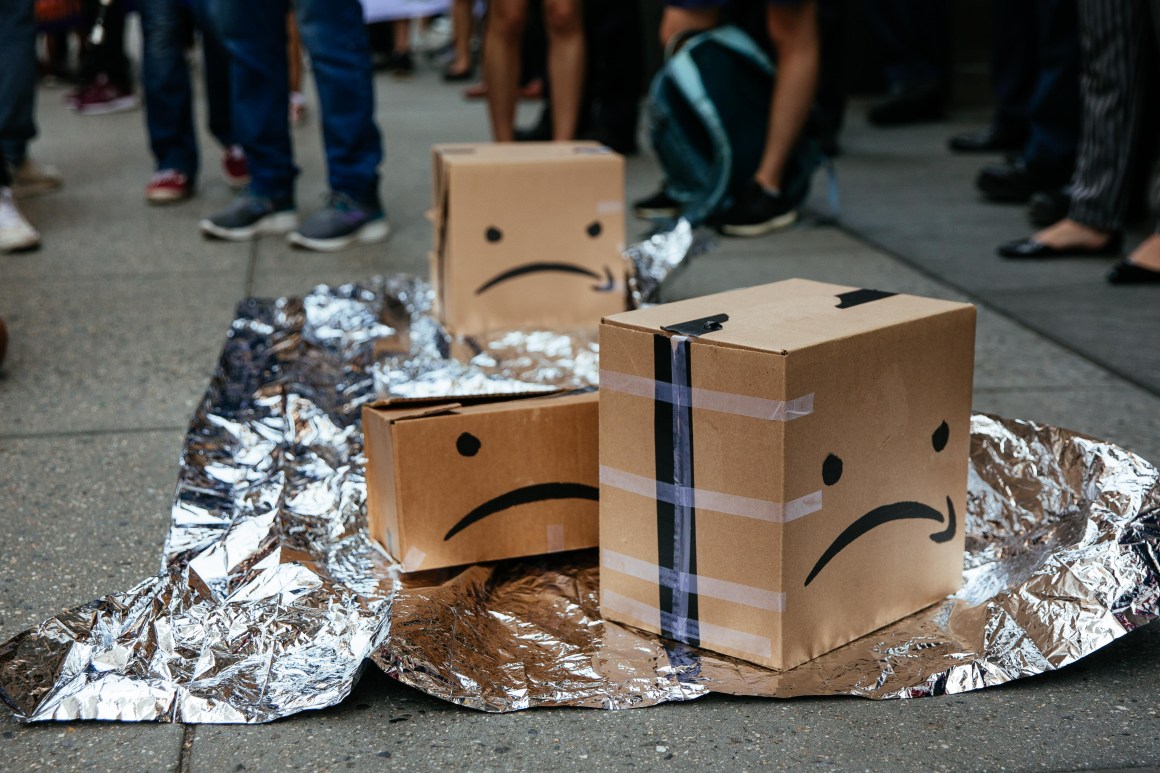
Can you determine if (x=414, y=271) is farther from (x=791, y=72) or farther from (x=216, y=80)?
(x=216, y=80)

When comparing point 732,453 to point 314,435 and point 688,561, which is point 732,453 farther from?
point 314,435

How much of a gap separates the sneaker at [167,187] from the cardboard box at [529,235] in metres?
1.99

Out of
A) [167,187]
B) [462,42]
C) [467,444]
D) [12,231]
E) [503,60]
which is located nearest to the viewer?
[467,444]

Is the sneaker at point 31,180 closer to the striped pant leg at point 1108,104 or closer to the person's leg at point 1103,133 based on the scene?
the person's leg at point 1103,133

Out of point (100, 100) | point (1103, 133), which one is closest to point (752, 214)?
point (1103, 133)

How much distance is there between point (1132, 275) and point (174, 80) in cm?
317

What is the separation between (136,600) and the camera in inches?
63.6

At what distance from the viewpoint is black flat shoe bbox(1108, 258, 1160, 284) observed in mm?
3271

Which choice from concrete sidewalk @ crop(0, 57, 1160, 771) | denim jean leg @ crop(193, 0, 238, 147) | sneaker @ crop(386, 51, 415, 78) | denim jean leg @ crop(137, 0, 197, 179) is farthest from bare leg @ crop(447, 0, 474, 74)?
denim jean leg @ crop(137, 0, 197, 179)

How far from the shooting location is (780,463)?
1420 mm

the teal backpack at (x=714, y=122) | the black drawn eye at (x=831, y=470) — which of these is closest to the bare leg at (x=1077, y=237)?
the teal backpack at (x=714, y=122)

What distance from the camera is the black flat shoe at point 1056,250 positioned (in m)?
3.61

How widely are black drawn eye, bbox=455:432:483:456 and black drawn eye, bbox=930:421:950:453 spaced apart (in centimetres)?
62

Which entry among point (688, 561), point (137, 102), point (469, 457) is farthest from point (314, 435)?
point (137, 102)
